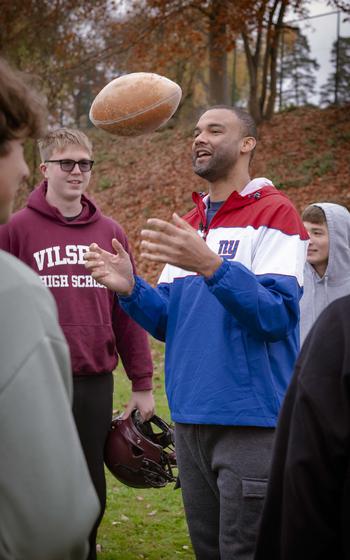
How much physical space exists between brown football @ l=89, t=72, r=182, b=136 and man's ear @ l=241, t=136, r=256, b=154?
0.72 metres

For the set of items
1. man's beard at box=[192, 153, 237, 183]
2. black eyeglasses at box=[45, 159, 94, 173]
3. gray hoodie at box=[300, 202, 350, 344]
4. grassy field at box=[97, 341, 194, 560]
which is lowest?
grassy field at box=[97, 341, 194, 560]

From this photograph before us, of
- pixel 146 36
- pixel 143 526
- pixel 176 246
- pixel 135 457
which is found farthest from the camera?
pixel 146 36

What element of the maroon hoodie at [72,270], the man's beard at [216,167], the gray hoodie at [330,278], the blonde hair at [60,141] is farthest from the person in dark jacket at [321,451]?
the gray hoodie at [330,278]

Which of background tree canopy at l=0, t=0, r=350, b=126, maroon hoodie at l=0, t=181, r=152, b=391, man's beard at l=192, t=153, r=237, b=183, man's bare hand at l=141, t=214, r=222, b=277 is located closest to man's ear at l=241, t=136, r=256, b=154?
man's beard at l=192, t=153, r=237, b=183

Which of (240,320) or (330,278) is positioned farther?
(330,278)

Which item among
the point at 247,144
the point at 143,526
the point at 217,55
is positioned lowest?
the point at 143,526

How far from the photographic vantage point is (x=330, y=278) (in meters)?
5.01

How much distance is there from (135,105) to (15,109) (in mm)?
2426

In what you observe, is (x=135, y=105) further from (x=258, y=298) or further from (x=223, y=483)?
(x=223, y=483)

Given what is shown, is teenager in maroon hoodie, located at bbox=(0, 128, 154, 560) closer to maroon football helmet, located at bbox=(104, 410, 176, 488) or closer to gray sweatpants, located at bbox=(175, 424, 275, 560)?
maroon football helmet, located at bbox=(104, 410, 176, 488)

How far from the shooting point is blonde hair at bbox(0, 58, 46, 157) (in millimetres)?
1826

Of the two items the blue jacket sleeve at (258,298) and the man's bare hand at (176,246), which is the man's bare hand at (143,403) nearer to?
the blue jacket sleeve at (258,298)

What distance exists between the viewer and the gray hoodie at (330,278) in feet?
16.3

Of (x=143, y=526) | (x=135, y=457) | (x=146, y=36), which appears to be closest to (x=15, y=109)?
(x=135, y=457)
